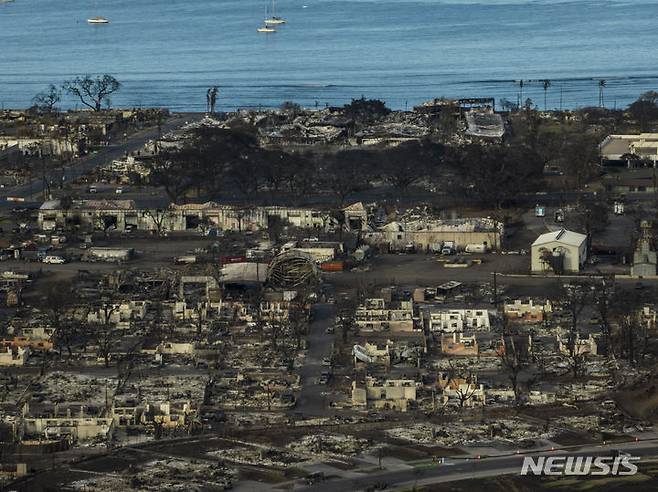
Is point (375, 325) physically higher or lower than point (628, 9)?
lower

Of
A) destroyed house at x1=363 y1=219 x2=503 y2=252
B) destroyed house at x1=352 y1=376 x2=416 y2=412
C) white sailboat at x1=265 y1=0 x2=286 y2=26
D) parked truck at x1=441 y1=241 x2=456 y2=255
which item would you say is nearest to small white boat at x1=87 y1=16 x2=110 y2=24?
white sailboat at x1=265 y1=0 x2=286 y2=26

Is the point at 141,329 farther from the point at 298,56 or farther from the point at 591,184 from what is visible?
the point at 298,56

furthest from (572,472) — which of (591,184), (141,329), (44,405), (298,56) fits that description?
(298,56)

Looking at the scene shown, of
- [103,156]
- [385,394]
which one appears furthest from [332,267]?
[103,156]

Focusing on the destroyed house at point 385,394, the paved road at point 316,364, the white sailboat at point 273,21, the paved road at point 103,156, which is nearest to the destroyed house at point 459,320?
the paved road at point 316,364

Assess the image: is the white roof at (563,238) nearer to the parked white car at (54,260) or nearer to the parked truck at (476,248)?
the parked truck at (476,248)
